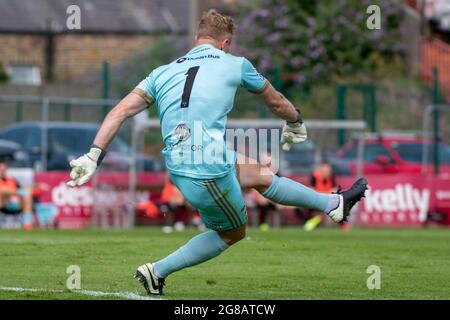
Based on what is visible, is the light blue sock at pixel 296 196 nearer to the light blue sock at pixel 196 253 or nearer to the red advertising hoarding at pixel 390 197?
the light blue sock at pixel 196 253

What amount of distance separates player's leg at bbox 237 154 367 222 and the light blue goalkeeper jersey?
28 centimetres

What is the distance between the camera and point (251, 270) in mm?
11891

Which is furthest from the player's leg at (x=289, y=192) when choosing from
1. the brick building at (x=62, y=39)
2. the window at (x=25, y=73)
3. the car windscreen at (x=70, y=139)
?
the window at (x=25, y=73)

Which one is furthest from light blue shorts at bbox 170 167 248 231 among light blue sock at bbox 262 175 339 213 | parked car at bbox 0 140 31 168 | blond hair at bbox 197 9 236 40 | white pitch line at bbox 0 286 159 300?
parked car at bbox 0 140 31 168

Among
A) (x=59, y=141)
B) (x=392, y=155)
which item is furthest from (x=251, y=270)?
(x=392, y=155)

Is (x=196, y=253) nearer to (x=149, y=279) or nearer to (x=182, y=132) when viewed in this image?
(x=149, y=279)

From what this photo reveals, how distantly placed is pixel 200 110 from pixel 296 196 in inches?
43.4

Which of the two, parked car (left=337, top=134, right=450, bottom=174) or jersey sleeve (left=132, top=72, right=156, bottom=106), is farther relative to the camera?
parked car (left=337, top=134, right=450, bottom=174)

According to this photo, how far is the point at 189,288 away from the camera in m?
10.3

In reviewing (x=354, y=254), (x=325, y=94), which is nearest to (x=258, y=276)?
(x=354, y=254)

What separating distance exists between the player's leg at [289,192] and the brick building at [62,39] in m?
39.0

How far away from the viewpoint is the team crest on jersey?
9219 millimetres

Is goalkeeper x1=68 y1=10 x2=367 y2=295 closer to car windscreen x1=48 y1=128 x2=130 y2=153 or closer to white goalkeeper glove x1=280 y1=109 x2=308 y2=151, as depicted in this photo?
white goalkeeper glove x1=280 y1=109 x2=308 y2=151
